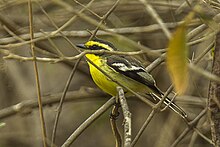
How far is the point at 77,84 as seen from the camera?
692 centimetres

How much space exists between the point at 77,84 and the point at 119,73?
6.70 ft

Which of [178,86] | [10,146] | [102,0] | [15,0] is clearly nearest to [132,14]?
[102,0]

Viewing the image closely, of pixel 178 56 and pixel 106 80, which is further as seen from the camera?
pixel 106 80

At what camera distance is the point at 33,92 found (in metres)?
6.91

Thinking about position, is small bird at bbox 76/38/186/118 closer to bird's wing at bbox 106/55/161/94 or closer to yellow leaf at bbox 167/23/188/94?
bird's wing at bbox 106/55/161/94

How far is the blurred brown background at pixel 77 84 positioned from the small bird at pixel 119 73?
0.64ft

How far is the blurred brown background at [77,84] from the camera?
5.29 metres

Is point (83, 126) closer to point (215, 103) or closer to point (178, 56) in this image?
point (215, 103)

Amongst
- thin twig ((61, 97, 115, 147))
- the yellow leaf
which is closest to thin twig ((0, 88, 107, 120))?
thin twig ((61, 97, 115, 147))

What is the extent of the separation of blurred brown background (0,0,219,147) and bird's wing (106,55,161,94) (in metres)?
0.25

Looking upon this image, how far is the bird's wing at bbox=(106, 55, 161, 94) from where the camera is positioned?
4.70 meters

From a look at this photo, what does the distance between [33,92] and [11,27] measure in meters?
1.81

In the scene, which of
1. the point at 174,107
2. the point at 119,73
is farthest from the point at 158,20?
the point at 119,73

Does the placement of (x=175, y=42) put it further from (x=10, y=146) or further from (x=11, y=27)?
(x=10, y=146)
